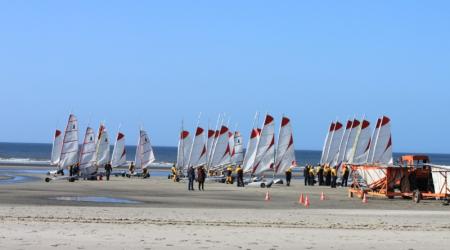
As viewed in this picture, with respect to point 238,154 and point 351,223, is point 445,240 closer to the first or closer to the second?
point 351,223

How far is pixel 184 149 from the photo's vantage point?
7262 cm

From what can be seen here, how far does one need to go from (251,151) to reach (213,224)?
3935cm

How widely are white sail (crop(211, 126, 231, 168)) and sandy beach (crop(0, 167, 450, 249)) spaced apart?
35362 mm

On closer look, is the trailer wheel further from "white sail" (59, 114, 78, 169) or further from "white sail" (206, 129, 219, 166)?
"white sail" (206, 129, 219, 166)

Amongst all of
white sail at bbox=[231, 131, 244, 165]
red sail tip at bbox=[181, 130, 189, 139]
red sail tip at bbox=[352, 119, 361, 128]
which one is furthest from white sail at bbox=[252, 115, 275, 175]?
red sail tip at bbox=[181, 130, 189, 139]

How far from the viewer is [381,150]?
60.1 meters

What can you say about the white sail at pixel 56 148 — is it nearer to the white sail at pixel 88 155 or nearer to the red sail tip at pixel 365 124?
the white sail at pixel 88 155

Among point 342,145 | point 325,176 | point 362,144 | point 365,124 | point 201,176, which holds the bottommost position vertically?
point 201,176

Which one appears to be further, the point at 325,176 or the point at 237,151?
the point at 237,151

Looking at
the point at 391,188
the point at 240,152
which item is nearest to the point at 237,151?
the point at 240,152

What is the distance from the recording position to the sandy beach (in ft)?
60.2

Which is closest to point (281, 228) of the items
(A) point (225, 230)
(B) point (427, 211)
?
(A) point (225, 230)

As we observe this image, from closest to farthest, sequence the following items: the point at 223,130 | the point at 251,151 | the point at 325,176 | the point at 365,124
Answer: the point at 325,176 < the point at 251,151 < the point at 365,124 < the point at 223,130

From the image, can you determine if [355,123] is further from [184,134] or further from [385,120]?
[184,134]
